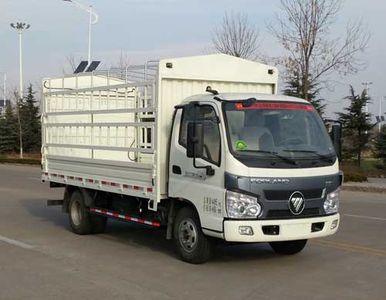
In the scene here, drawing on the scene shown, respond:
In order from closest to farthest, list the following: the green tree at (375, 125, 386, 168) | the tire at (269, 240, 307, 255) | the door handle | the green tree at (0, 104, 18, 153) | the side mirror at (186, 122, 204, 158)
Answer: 1. the side mirror at (186, 122, 204, 158)
2. the door handle
3. the tire at (269, 240, 307, 255)
4. the green tree at (375, 125, 386, 168)
5. the green tree at (0, 104, 18, 153)

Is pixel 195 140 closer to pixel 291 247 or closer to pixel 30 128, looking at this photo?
pixel 291 247

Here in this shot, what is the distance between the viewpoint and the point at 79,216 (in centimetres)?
1087

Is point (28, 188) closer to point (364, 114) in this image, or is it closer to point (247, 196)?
point (247, 196)

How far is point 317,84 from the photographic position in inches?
1126

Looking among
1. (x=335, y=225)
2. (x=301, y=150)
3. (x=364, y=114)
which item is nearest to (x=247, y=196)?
(x=301, y=150)

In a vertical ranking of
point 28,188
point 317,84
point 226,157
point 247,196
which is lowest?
point 28,188

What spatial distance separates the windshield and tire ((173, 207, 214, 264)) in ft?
3.89

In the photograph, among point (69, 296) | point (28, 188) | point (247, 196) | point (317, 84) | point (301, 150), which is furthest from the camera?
point (317, 84)

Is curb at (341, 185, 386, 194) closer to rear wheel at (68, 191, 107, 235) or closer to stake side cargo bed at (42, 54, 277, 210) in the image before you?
stake side cargo bed at (42, 54, 277, 210)

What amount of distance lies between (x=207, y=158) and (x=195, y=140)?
1.01ft

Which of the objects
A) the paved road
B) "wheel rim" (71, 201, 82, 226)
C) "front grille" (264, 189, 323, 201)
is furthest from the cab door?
"wheel rim" (71, 201, 82, 226)

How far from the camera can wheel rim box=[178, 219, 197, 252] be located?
26.5 feet

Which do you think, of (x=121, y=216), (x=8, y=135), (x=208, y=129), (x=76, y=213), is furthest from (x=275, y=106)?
(x=8, y=135)

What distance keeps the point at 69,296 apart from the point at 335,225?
3.68 m
